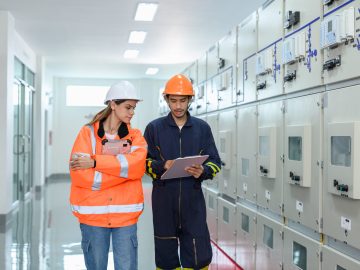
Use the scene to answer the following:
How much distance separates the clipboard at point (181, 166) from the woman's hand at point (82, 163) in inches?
22.7

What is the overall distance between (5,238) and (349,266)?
5.08m

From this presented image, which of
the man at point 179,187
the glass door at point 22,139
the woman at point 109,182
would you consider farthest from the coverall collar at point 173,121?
the glass door at point 22,139

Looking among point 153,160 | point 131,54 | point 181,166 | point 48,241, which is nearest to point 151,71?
point 131,54

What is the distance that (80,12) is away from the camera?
8008mm

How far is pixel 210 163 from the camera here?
11.2ft

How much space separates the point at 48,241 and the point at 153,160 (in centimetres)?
349

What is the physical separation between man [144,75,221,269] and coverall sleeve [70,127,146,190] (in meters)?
0.44

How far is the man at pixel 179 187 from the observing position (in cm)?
334

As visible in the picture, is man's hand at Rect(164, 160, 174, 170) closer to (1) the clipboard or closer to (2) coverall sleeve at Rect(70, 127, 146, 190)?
(1) the clipboard

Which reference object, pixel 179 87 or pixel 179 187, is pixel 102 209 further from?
pixel 179 87

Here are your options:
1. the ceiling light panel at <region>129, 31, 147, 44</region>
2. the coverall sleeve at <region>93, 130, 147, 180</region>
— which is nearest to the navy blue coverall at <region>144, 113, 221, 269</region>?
the coverall sleeve at <region>93, 130, 147, 180</region>

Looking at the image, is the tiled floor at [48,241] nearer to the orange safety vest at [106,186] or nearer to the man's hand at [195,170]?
the man's hand at [195,170]

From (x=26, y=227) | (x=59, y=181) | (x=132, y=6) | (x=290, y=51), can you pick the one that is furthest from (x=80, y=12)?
(x=59, y=181)

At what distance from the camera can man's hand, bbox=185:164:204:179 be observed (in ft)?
10.6
